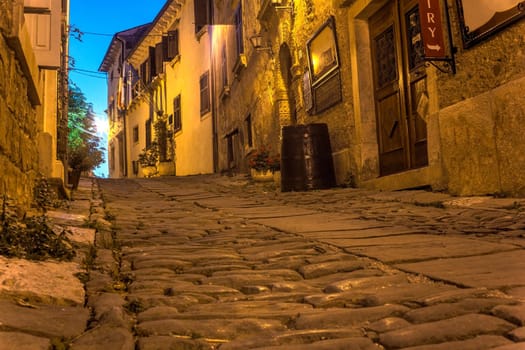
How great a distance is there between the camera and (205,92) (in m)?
19.3

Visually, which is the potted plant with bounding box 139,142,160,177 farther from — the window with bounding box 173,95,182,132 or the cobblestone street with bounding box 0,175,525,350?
the cobblestone street with bounding box 0,175,525,350

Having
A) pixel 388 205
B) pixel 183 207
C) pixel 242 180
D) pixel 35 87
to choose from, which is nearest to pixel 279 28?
pixel 242 180

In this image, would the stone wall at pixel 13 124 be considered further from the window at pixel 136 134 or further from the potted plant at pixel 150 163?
the window at pixel 136 134

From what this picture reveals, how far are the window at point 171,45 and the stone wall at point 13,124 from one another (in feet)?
58.5

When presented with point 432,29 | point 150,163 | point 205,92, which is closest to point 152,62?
point 150,163

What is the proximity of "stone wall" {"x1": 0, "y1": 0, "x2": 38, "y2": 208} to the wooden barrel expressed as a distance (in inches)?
167

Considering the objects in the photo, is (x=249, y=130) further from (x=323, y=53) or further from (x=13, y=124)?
(x=13, y=124)

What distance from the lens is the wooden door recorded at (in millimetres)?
7137

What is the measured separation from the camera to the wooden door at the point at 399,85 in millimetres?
7137

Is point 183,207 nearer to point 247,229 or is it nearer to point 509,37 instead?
point 247,229

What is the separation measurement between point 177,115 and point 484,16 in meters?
17.5

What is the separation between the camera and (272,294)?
2523mm

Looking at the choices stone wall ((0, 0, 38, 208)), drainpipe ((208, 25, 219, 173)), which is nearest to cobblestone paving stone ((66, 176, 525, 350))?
stone wall ((0, 0, 38, 208))

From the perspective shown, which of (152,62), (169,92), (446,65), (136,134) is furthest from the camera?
(136,134)
